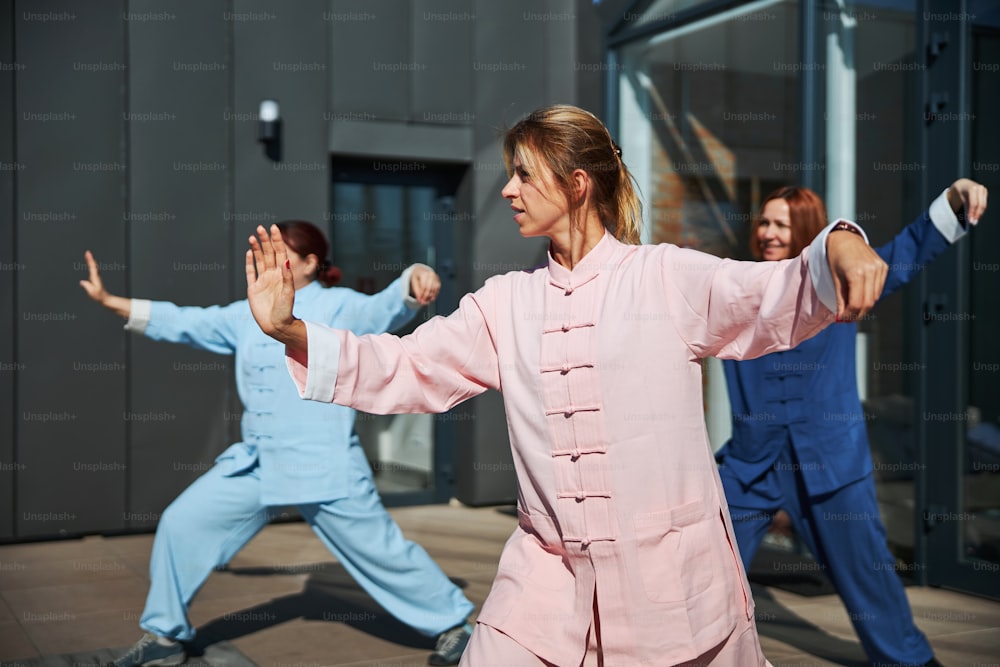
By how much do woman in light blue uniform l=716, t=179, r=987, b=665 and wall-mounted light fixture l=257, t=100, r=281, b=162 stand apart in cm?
427

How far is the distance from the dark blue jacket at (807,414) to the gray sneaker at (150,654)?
2.32 m

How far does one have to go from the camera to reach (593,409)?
2.37 meters

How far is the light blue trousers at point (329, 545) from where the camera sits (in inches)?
182

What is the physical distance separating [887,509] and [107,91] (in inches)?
214

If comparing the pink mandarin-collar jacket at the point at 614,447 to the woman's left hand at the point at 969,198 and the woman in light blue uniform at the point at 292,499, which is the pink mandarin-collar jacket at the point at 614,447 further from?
the woman in light blue uniform at the point at 292,499

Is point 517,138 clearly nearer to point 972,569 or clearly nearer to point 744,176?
point 972,569

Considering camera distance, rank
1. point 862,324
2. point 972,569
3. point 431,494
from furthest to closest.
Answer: point 431,494
point 862,324
point 972,569

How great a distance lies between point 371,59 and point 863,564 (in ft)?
18.0

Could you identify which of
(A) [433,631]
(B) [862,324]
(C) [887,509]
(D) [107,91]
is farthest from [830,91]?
(D) [107,91]

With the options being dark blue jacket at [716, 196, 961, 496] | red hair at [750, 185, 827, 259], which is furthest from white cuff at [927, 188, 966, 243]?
red hair at [750, 185, 827, 259]

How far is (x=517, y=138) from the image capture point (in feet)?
8.33

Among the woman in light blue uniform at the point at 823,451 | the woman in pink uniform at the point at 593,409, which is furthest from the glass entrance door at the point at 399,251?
the woman in pink uniform at the point at 593,409

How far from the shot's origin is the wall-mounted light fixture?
7.92m

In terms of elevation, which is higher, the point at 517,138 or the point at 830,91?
the point at 830,91
